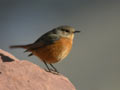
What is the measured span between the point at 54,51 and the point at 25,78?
1387 millimetres

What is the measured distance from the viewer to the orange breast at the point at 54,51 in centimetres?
820

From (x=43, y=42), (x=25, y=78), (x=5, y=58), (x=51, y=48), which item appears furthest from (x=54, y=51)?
(x=25, y=78)

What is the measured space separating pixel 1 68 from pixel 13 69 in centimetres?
17

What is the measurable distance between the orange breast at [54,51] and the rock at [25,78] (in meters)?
0.63

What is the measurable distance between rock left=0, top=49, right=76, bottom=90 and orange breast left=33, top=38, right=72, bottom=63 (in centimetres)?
63

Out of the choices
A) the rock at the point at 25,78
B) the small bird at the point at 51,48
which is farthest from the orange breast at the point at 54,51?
the rock at the point at 25,78

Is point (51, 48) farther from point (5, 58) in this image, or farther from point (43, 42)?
point (5, 58)

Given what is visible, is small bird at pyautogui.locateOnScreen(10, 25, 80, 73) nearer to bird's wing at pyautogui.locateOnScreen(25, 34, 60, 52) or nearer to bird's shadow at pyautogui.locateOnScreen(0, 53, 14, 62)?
bird's wing at pyautogui.locateOnScreen(25, 34, 60, 52)

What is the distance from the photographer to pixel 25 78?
22.7ft

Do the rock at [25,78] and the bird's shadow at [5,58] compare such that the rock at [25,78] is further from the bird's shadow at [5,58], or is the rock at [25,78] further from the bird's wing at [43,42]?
the bird's wing at [43,42]

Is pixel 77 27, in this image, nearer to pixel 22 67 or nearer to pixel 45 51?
pixel 45 51

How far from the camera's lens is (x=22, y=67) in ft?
23.6

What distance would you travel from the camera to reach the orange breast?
820 cm

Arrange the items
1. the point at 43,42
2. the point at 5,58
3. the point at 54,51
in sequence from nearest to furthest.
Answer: the point at 5,58
the point at 54,51
the point at 43,42
